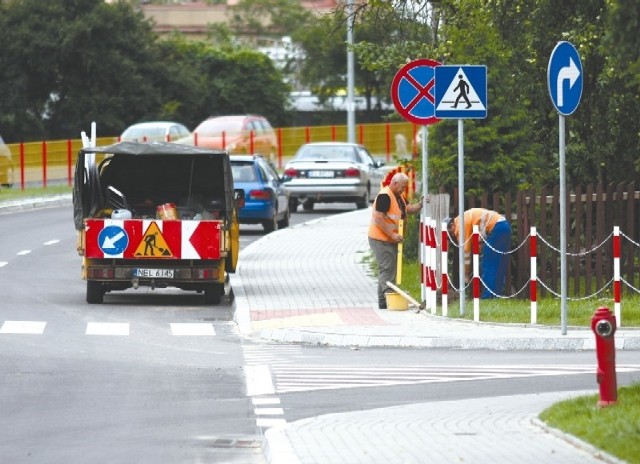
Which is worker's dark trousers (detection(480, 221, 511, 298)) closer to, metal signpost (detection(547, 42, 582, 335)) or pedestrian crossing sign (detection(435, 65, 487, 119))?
pedestrian crossing sign (detection(435, 65, 487, 119))

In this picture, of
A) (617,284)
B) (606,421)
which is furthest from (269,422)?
(617,284)

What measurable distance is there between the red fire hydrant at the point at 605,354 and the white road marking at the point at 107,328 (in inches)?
339

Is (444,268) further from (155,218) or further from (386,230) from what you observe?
(155,218)

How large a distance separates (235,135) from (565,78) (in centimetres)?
4231

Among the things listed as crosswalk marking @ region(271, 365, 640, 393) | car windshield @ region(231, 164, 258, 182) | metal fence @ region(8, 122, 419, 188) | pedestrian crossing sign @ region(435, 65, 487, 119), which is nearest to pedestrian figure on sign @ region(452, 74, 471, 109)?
pedestrian crossing sign @ region(435, 65, 487, 119)

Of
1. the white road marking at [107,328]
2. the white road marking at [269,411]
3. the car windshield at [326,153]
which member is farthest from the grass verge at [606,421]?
the car windshield at [326,153]

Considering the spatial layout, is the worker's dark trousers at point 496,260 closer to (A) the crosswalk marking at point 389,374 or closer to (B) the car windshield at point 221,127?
(A) the crosswalk marking at point 389,374

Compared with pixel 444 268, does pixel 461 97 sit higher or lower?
higher

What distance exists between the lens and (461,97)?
755 inches

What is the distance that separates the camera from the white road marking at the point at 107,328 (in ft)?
63.3

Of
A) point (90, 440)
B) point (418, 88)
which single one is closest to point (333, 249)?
point (418, 88)

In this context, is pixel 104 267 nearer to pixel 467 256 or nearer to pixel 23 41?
pixel 467 256

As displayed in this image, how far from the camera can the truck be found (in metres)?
22.4

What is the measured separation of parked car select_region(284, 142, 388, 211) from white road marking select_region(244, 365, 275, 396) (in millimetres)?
26279
